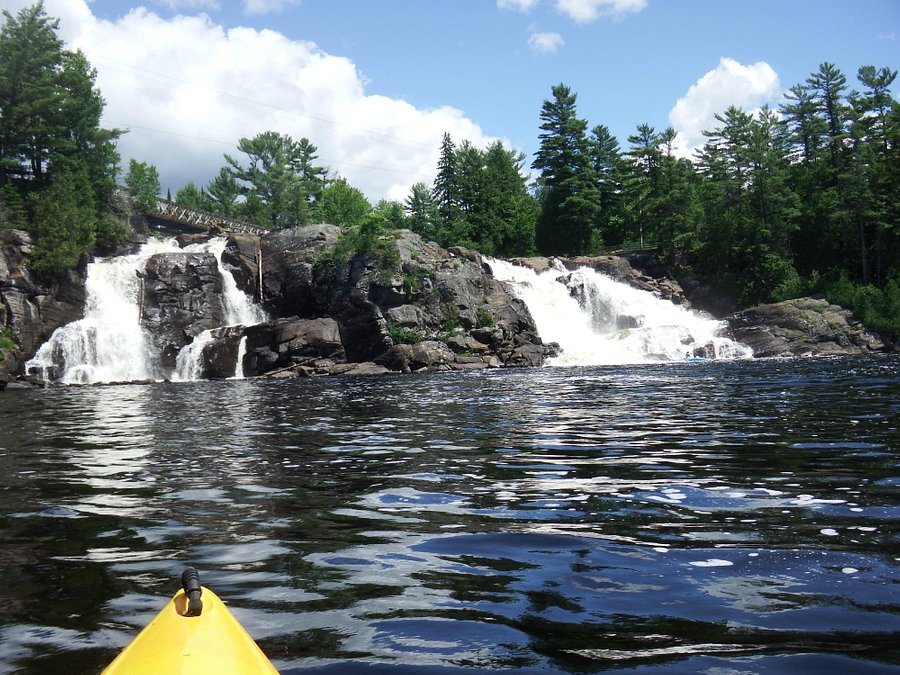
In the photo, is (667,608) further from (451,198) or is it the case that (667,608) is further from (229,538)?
(451,198)

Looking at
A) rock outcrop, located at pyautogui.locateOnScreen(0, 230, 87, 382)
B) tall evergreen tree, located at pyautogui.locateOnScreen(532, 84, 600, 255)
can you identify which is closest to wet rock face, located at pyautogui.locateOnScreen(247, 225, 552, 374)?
rock outcrop, located at pyautogui.locateOnScreen(0, 230, 87, 382)

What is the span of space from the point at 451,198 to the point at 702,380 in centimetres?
5710

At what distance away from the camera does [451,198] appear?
76.1 meters

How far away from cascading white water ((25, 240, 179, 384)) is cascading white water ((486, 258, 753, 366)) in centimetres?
2198

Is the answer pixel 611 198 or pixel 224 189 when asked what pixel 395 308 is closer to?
pixel 611 198

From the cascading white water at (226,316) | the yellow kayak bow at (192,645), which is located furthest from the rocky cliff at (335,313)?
the yellow kayak bow at (192,645)

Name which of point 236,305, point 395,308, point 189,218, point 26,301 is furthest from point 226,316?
point 189,218

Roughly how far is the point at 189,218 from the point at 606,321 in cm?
3325

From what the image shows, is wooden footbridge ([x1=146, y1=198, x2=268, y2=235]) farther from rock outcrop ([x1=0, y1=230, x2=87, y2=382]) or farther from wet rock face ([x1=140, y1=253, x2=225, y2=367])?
rock outcrop ([x1=0, y1=230, x2=87, y2=382])

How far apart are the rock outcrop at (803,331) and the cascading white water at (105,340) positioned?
1378 inches

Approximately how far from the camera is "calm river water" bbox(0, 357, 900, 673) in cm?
312

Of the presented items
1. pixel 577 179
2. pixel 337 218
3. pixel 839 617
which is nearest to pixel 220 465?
pixel 839 617

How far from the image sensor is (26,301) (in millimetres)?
35312

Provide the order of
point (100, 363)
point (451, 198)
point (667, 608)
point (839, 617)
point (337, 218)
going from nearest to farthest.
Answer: point (839, 617) → point (667, 608) → point (100, 363) → point (451, 198) → point (337, 218)
